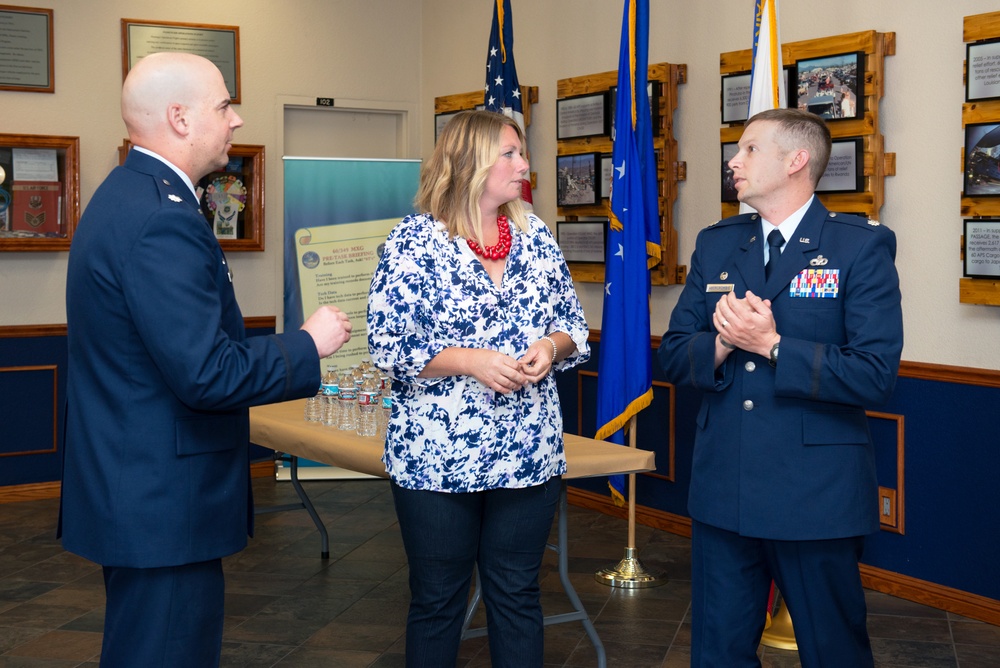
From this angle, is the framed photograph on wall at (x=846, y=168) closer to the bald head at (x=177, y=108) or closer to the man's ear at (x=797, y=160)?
the man's ear at (x=797, y=160)

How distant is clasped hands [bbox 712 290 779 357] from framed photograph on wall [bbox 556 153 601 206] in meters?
3.49

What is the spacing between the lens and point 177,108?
6.73 feet

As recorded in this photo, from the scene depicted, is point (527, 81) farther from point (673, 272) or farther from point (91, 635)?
point (91, 635)

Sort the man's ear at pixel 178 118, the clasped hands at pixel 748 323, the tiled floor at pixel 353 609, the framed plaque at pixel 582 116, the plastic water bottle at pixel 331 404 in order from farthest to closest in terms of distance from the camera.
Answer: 1. the framed plaque at pixel 582 116
2. the plastic water bottle at pixel 331 404
3. the tiled floor at pixel 353 609
4. the clasped hands at pixel 748 323
5. the man's ear at pixel 178 118

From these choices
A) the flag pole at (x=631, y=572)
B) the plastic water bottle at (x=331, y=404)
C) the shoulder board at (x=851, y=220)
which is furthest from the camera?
the flag pole at (x=631, y=572)

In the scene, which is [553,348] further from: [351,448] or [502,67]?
[502,67]

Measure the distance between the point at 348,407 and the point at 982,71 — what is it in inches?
104

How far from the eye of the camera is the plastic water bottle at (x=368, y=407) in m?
3.85

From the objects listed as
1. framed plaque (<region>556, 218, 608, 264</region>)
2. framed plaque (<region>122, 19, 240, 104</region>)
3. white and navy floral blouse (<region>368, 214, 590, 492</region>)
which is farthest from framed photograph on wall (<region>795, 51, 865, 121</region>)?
framed plaque (<region>122, 19, 240, 104</region>)

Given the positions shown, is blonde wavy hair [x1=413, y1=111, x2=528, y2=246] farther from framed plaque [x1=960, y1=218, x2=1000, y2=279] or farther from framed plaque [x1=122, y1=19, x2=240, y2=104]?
framed plaque [x1=122, y1=19, x2=240, y2=104]

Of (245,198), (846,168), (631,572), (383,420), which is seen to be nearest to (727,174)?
(846,168)

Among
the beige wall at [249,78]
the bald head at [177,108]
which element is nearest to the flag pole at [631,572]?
the bald head at [177,108]

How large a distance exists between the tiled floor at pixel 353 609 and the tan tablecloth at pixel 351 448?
0.66 meters

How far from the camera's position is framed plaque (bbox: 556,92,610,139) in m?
5.75
